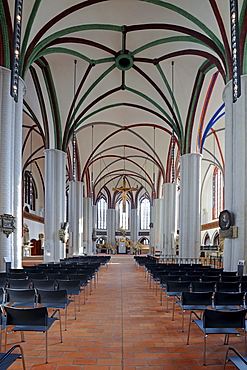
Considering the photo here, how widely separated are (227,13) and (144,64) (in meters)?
6.89

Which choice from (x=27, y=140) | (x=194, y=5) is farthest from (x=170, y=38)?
(x=27, y=140)

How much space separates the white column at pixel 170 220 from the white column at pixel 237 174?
16291 millimetres

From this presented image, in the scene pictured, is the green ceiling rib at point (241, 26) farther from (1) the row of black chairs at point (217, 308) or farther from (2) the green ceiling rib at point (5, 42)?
(2) the green ceiling rib at point (5, 42)

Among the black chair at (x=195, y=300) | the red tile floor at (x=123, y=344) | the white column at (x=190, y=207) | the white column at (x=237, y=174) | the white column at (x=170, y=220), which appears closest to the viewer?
the red tile floor at (x=123, y=344)

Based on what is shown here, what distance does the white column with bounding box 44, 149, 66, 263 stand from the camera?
2066cm

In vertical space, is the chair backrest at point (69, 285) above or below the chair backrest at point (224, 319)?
below

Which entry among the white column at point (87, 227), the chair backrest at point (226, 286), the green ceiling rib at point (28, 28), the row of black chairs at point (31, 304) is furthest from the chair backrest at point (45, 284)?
the white column at point (87, 227)

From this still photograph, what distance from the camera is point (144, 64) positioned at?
19.4 m

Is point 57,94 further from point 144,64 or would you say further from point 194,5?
point 194,5

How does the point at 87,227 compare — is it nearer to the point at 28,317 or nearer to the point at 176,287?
the point at 176,287

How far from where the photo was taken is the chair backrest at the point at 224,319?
4742mm

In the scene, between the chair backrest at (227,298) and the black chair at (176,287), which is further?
the black chair at (176,287)

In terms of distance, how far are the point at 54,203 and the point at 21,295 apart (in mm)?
14730

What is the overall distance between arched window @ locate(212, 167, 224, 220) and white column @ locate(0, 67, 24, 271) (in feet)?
82.9
